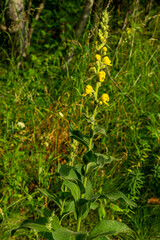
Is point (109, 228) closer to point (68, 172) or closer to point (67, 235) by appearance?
point (67, 235)

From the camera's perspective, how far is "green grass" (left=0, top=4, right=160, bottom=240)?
1981 mm

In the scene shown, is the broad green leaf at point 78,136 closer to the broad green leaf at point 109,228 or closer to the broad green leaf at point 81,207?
the broad green leaf at point 81,207

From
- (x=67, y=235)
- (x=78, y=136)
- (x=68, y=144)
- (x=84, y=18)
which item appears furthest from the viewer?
(x=84, y=18)

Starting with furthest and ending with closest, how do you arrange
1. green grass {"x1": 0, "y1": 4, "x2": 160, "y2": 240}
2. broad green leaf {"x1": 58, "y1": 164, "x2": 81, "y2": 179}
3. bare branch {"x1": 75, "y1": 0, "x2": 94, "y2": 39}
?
1. bare branch {"x1": 75, "y1": 0, "x2": 94, "y2": 39}
2. green grass {"x1": 0, "y1": 4, "x2": 160, "y2": 240}
3. broad green leaf {"x1": 58, "y1": 164, "x2": 81, "y2": 179}

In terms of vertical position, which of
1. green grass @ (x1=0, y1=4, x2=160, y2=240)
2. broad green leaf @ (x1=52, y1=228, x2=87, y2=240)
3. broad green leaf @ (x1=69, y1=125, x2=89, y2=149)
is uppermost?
broad green leaf @ (x1=69, y1=125, x2=89, y2=149)

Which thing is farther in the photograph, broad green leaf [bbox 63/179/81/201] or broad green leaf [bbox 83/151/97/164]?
broad green leaf [bbox 63/179/81/201]

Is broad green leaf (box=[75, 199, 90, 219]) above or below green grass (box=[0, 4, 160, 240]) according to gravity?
above

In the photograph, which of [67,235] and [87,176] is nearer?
[67,235]

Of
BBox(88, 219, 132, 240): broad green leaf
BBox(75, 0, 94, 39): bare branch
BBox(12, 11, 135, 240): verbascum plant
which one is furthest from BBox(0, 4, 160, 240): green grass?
BBox(75, 0, 94, 39): bare branch

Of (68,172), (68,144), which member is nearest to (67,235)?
(68,172)

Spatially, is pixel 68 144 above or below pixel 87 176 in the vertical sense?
below

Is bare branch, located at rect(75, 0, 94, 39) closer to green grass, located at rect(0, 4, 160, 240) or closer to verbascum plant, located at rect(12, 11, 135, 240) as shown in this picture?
green grass, located at rect(0, 4, 160, 240)

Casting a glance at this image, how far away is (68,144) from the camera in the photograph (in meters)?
2.37

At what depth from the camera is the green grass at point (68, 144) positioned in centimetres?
198
